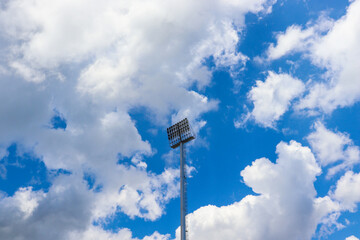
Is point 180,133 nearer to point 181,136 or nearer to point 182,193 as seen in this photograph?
point 181,136

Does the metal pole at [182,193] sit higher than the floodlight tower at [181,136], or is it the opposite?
the floodlight tower at [181,136]

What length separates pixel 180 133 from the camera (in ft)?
352

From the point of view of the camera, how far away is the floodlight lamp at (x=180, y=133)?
105m

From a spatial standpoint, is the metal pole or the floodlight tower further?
→ the floodlight tower

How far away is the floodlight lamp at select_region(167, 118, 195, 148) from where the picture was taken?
105 meters

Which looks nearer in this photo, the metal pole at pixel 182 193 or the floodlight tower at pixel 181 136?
the metal pole at pixel 182 193

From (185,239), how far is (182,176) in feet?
60.1

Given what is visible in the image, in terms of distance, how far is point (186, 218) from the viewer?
88.3 metres

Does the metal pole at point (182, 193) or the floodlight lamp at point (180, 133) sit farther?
the floodlight lamp at point (180, 133)

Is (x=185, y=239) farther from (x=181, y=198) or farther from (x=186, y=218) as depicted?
(x=181, y=198)

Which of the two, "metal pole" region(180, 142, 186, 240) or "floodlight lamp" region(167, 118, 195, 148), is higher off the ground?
"floodlight lamp" region(167, 118, 195, 148)

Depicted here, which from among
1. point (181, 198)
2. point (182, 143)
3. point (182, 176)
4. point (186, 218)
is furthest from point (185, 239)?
point (182, 143)

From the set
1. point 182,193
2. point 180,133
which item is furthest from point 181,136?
point 182,193

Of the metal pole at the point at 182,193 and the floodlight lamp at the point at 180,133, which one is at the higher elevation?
the floodlight lamp at the point at 180,133
